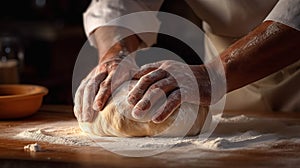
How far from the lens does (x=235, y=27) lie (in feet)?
5.63

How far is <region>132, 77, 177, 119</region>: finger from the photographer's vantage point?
1.30 m

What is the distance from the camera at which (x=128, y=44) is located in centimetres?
172

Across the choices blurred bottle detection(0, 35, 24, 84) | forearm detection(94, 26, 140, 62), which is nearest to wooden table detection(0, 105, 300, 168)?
forearm detection(94, 26, 140, 62)

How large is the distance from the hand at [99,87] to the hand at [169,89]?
10cm

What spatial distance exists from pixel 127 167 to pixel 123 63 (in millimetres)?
454

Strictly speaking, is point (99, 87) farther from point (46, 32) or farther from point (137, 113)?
point (46, 32)

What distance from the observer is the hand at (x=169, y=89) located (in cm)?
130

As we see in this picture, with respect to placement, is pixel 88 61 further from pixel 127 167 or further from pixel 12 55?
pixel 127 167

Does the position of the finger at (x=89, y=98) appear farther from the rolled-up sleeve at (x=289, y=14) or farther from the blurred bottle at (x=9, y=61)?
the blurred bottle at (x=9, y=61)

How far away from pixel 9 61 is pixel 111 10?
0.65 meters

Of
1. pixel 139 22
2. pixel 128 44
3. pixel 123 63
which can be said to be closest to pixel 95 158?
pixel 123 63

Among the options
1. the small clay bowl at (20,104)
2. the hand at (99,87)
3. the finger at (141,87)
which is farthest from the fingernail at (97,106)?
the small clay bowl at (20,104)

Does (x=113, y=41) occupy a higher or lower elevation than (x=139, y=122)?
higher

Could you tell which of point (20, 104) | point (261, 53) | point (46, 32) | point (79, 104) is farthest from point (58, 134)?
point (46, 32)
